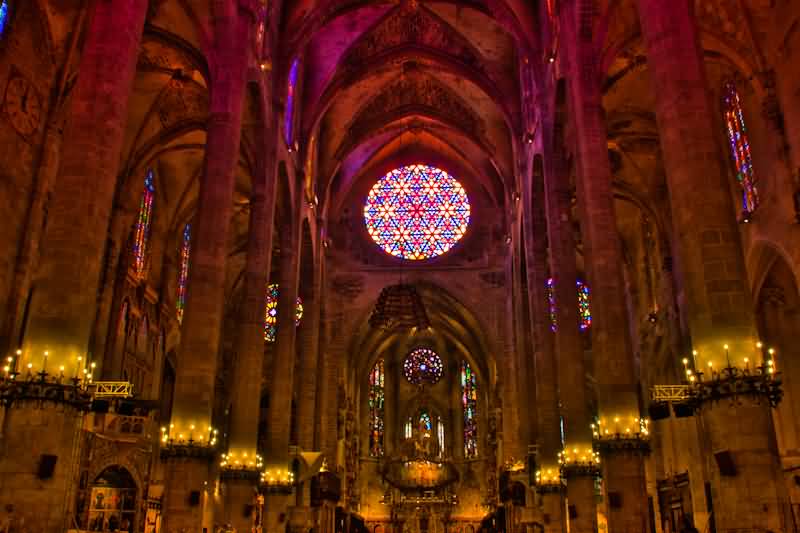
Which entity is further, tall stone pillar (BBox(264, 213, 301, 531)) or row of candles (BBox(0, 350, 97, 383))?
tall stone pillar (BBox(264, 213, 301, 531))

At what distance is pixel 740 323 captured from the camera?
10258 millimetres

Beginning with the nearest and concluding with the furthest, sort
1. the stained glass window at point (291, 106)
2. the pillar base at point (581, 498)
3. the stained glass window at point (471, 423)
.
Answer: the pillar base at point (581, 498), the stained glass window at point (291, 106), the stained glass window at point (471, 423)

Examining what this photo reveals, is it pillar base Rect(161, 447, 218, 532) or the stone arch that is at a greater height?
the stone arch

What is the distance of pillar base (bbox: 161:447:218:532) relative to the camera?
47.8 feet

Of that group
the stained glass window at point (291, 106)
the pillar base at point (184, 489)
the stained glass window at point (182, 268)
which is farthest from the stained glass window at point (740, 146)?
the stained glass window at point (182, 268)

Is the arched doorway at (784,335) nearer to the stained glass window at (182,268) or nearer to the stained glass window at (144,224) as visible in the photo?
the stained glass window at (144,224)

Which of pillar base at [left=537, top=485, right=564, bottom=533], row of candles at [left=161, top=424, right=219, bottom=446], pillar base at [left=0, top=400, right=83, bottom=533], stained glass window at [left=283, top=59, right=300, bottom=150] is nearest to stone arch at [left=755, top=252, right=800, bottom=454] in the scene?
pillar base at [left=537, top=485, right=564, bottom=533]

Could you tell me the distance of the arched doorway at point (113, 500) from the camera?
75.6 feet

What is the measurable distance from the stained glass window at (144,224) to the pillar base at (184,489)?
13.9 meters

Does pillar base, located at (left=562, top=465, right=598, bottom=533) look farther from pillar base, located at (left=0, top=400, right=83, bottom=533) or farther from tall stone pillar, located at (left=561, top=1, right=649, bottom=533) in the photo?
pillar base, located at (left=0, top=400, right=83, bottom=533)

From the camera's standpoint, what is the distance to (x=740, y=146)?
2138 centimetres

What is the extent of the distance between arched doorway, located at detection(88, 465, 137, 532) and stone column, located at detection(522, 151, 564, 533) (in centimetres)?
1395

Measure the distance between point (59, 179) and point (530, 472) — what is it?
2109cm

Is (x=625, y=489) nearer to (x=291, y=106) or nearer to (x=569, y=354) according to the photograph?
(x=569, y=354)
